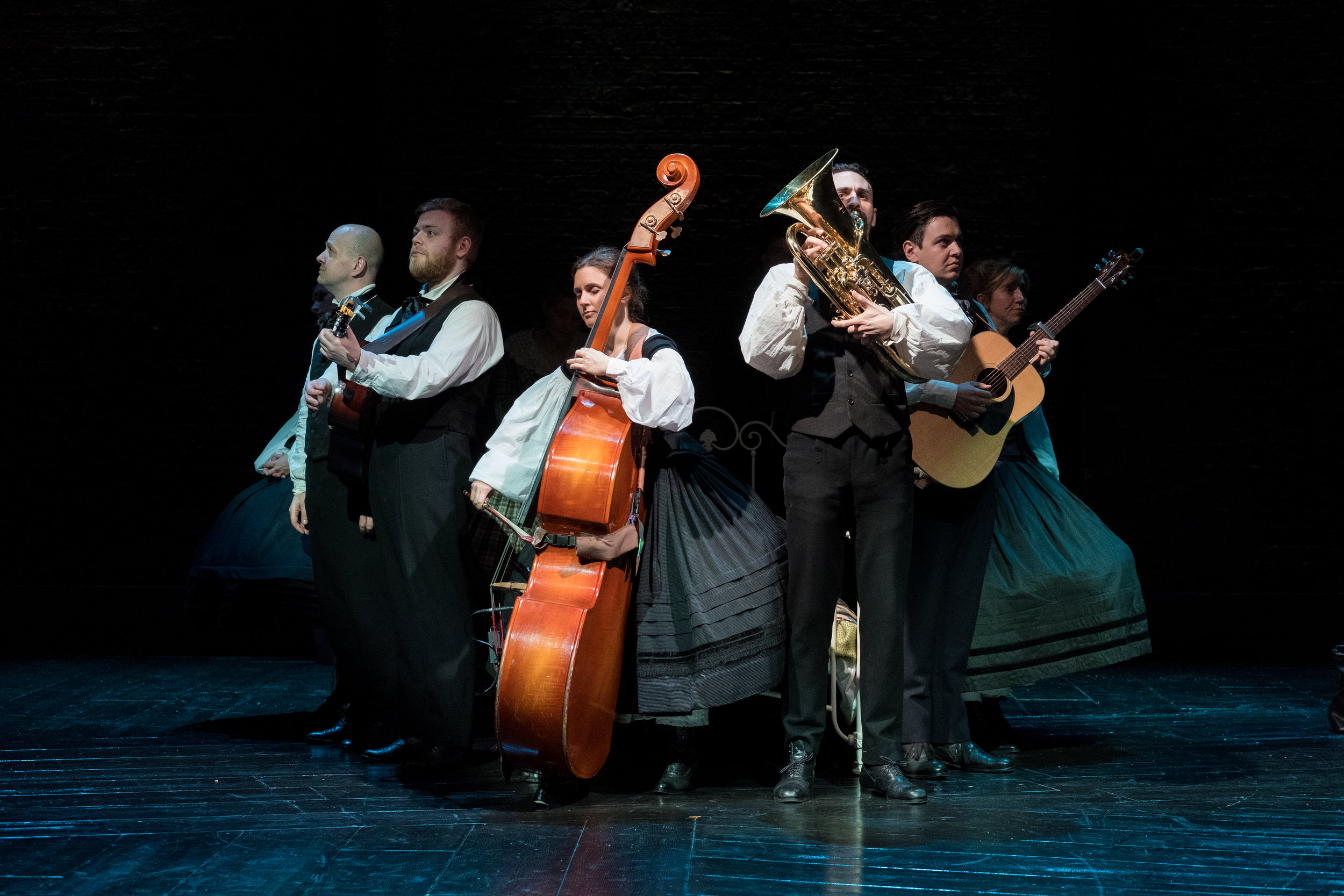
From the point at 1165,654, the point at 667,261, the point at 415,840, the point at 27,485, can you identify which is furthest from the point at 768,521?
the point at 27,485

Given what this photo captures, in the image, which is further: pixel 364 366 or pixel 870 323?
pixel 364 366

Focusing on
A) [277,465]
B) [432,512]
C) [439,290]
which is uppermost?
[439,290]

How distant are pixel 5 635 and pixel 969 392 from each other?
4.70 metres

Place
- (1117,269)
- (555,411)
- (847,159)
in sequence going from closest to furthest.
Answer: (555,411) → (1117,269) → (847,159)

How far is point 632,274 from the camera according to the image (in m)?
3.39

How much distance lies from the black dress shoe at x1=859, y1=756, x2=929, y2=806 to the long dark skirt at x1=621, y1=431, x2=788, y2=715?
1.16ft

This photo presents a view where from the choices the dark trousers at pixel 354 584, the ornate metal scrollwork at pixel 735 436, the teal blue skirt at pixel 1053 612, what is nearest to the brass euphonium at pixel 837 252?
the teal blue skirt at pixel 1053 612

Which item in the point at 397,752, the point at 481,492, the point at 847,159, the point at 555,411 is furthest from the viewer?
the point at 847,159

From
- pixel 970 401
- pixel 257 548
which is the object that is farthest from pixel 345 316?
pixel 970 401

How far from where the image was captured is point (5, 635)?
5855mm

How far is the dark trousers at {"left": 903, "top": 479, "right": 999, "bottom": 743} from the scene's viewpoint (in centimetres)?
364

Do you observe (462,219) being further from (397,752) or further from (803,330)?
(397,752)

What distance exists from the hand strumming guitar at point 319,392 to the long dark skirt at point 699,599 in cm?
107

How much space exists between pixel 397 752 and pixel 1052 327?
242 cm
